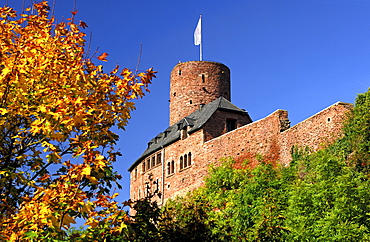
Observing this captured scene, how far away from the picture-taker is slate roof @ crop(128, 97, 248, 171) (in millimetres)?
38594

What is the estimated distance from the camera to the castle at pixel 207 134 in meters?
28.7

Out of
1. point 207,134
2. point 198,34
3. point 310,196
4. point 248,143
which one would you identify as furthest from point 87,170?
point 198,34

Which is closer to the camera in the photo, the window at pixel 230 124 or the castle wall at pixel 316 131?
the castle wall at pixel 316 131

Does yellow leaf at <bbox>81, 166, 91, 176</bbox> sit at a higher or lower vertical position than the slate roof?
lower

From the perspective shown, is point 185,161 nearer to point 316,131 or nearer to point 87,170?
point 316,131

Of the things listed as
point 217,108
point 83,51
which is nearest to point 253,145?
point 217,108

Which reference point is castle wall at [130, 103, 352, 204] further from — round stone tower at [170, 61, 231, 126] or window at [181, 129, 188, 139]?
round stone tower at [170, 61, 231, 126]

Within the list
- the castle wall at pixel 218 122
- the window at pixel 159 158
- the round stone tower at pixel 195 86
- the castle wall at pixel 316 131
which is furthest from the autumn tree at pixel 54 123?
the round stone tower at pixel 195 86

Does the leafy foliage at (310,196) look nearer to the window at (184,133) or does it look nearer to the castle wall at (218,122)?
the castle wall at (218,122)

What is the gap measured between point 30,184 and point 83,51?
8.68ft

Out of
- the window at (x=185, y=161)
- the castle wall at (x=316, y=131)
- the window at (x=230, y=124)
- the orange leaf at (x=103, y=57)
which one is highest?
the window at (x=230, y=124)

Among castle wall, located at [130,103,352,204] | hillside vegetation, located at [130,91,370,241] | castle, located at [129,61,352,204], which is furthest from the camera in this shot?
castle, located at [129,61,352,204]

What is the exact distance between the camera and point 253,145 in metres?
32.1

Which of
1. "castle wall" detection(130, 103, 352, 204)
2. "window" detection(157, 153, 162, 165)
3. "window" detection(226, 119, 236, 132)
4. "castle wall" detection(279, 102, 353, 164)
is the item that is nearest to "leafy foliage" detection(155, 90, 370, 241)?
"castle wall" detection(279, 102, 353, 164)
